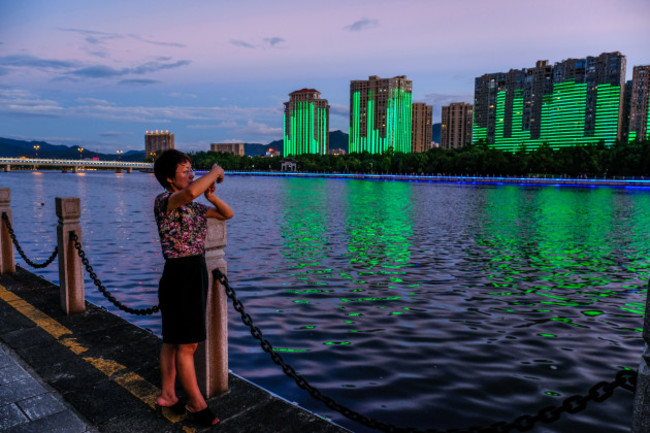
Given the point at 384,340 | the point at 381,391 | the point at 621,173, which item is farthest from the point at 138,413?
the point at 621,173

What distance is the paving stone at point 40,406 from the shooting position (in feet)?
13.0

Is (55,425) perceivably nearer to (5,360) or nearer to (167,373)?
(167,373)

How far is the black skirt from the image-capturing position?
11.9 feet

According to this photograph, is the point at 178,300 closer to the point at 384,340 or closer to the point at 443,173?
the point at 384,340

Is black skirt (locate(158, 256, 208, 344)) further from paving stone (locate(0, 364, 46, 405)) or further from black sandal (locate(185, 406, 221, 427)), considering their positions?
paving stone (locate(0, 364, 46, 405))

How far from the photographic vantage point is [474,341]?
25.4 ft

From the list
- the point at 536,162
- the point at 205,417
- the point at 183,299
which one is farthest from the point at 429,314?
the point at 536,162

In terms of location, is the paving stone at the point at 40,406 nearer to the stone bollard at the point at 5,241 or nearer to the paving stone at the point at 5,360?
the paving stone at the point at 5,360

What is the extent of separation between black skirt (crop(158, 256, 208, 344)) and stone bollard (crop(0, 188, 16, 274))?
682 centimetres

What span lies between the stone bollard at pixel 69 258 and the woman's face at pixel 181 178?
3479 mm

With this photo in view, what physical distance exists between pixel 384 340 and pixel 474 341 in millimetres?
1531

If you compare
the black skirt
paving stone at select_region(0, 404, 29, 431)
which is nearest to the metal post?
the black skirt

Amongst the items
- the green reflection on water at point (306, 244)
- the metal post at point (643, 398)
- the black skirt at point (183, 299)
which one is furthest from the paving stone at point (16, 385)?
the green reflection on water at point (306, 244)

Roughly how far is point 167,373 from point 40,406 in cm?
122
